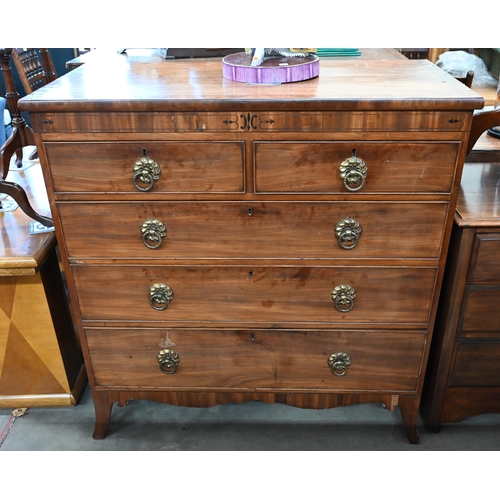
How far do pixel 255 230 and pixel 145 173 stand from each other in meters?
0.32

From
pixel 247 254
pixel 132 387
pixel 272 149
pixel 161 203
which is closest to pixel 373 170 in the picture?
pixel 272 149

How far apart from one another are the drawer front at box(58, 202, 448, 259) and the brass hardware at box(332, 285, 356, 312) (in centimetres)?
11

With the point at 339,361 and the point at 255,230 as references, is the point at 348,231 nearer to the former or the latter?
the point at 255,230

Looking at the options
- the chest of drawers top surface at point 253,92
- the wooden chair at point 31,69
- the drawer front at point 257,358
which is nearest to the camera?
the chest of drawers top surface at point 253,92

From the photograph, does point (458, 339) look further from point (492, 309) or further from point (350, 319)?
point (350, 319)

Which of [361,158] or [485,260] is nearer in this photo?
[361,158]

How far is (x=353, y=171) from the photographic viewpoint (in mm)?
1183

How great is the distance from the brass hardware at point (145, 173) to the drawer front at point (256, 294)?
0.26 m

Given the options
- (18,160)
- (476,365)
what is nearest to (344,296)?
(476,365)

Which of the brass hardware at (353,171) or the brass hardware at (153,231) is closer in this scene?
the brass hardware at (353,171)

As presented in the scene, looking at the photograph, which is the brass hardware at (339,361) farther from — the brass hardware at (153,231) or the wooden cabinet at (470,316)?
the brass hardware at (153,231)

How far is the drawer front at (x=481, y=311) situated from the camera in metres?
1.43

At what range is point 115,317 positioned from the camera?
1447 millimetres

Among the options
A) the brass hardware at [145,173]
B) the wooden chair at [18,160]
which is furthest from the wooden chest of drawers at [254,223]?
the wooden chair at [18,160]
